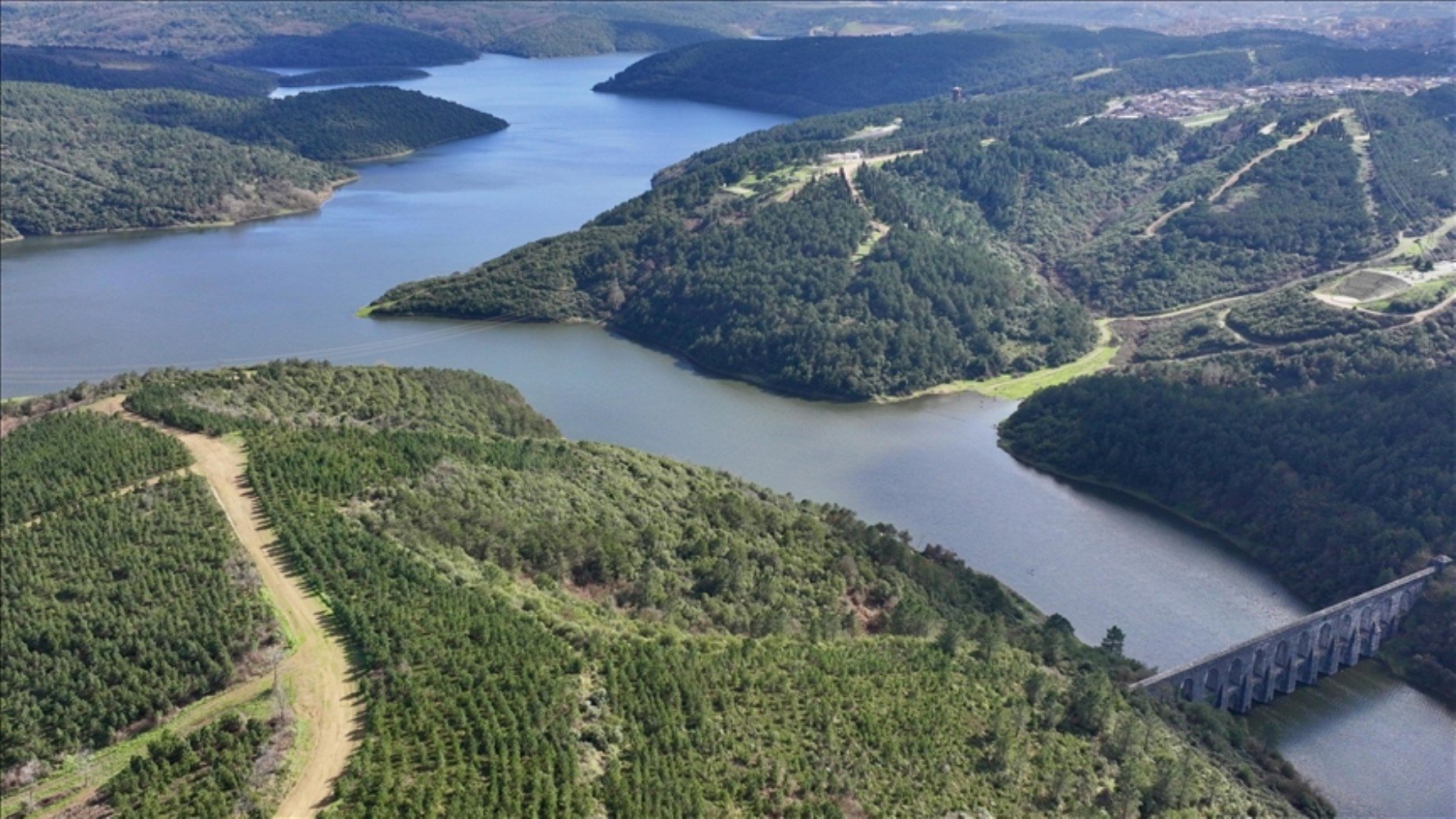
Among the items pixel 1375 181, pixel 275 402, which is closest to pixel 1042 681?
pixel 275 402

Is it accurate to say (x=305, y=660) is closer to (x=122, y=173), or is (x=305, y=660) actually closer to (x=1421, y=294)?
(x=1421, y=294)

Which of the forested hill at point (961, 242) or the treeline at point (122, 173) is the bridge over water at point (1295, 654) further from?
the treeline at point (122, 173)

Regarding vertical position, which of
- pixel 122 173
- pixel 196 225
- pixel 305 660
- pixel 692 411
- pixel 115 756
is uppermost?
pixel 122 173

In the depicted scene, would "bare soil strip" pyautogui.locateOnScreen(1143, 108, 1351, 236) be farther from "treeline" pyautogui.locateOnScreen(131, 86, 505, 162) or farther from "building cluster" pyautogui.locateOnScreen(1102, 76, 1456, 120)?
"treeline" pyautogui.locateOnScreen(131, 86, 505, 162)

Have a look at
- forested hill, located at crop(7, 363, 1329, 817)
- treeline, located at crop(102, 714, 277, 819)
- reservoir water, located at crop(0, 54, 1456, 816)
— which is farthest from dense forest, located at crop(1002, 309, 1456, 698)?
treeline, located at crop(102, 714, 277, 819)

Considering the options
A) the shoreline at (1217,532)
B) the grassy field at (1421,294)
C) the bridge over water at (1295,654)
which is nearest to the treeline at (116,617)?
the bridge over water at (1295,654)

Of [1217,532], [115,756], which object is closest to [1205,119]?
[1217,532]
